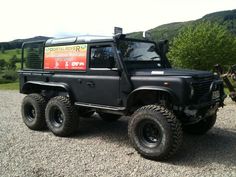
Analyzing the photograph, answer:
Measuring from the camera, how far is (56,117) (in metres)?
7.41

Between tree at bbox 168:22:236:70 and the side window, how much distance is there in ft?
78.1

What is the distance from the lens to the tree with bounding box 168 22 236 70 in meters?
29.1

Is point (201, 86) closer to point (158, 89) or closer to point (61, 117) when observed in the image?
point (158, 89)

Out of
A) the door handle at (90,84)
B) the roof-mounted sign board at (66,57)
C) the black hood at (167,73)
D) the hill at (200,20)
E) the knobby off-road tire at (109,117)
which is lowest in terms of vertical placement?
the knobby off-road tire at (109,117)

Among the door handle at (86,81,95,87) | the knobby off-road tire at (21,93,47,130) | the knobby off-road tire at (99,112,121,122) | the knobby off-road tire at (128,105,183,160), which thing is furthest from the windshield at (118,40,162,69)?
the knobby off-road tire at (21,93,47,130)

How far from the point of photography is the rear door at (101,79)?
6129 millimetres

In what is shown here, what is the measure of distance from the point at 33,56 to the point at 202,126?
15.2 ft

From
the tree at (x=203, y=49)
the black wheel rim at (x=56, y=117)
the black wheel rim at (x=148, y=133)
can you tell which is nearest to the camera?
the black wheel rim at (x=148, y=133)

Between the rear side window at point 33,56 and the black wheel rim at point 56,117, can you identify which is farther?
the rear side window at point 33,56

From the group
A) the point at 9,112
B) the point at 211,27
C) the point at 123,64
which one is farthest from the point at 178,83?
the point at 211,27

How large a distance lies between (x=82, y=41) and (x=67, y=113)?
64.8 inches

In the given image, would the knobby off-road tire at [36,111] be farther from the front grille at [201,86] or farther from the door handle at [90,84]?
the front grille at [201,86]

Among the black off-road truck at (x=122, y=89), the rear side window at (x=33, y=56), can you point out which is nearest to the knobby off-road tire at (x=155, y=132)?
the black off-road truck at (x=122, y=89)

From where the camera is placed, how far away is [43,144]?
256 inches
